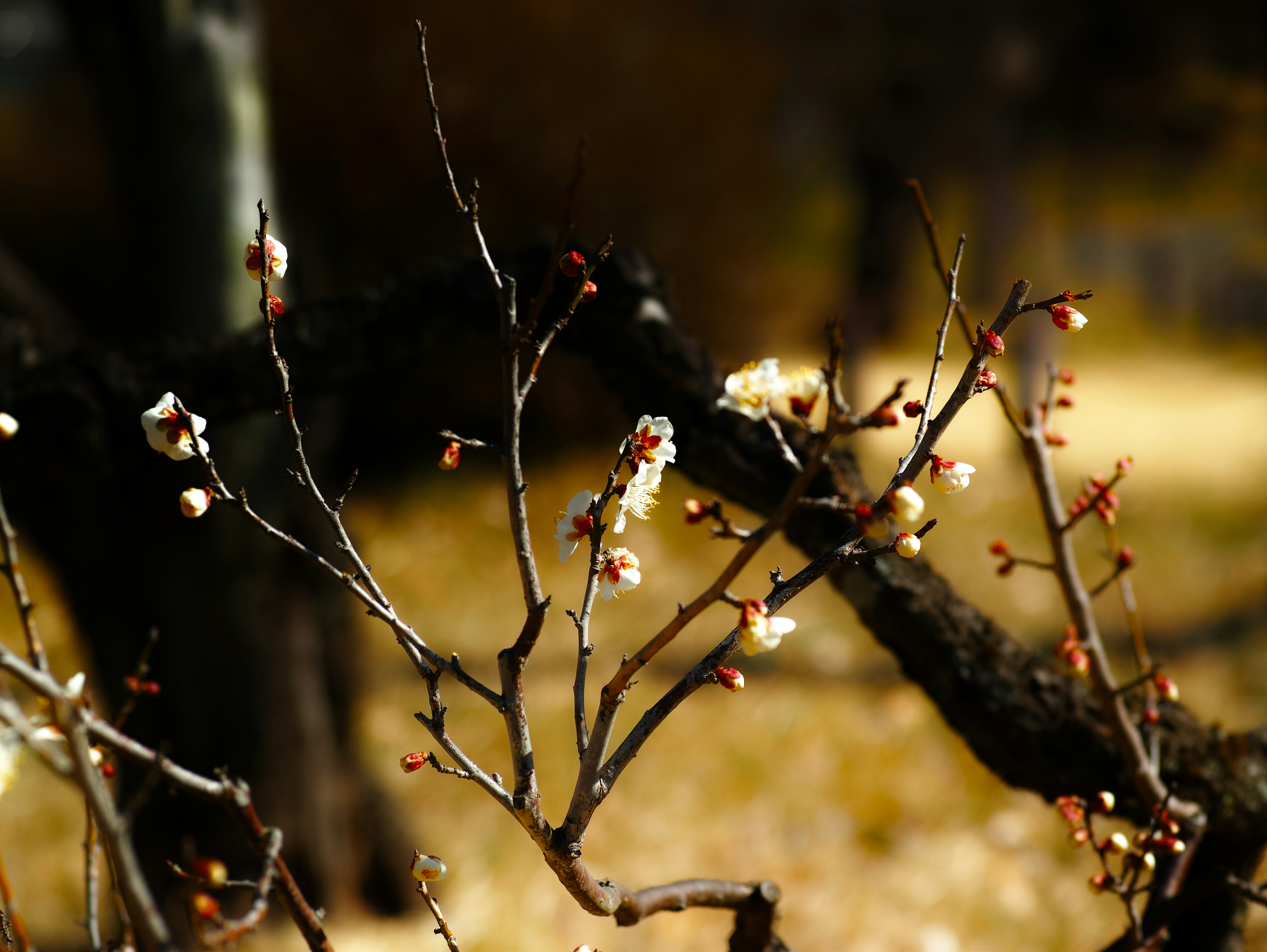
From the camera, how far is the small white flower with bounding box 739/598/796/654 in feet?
1.85

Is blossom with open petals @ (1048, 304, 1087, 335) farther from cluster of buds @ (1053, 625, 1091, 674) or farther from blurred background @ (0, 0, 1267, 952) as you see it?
blurred background @ (0, 0, 1267, 952)

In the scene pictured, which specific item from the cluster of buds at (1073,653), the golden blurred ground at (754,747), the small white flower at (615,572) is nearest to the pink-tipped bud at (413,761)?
the small white flower at (615,572)

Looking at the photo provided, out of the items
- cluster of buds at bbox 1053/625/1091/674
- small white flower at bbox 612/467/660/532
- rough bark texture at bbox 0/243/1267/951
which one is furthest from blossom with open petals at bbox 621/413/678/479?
cluster of buds at bbox 1053/625/1091/674

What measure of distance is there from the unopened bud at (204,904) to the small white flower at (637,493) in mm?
381

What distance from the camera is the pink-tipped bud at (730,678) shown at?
68cm

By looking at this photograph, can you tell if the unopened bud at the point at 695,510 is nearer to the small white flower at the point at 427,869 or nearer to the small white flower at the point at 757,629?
the small white flower at the point at 757,629

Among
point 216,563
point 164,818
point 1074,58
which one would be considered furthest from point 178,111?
point 1074,58

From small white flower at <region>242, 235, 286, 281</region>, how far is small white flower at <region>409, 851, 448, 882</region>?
50cm

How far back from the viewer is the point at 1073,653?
1051 mm

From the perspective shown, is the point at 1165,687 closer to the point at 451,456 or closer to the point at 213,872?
the point at 451,456

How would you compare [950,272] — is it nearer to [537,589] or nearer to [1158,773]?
[537,589]

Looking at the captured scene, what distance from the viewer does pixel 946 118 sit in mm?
5887

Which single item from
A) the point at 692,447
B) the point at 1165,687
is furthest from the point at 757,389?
the point at 1165,687

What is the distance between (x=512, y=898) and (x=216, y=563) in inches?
53.0
